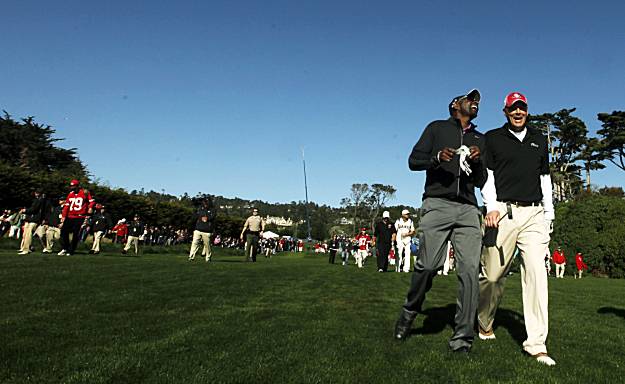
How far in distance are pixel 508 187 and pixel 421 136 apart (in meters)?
0.98

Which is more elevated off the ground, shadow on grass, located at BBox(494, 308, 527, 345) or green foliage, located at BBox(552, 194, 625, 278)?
green foliage, located at BBox(552, 194, 625, 278)

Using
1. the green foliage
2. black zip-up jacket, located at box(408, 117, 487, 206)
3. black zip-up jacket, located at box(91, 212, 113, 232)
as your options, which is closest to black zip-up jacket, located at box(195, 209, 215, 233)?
black zip-up jacket, located at box(91, 212, 113, 232)

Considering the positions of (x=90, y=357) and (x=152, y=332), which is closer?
(x=90, y=357)

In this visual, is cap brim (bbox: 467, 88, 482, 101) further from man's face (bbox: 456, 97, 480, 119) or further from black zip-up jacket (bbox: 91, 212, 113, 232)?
black zip-up jacket (bbox: 91, 212, 113, 232)

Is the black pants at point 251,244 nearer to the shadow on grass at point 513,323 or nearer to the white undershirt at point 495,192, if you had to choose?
the shadow on grass at point 513,323

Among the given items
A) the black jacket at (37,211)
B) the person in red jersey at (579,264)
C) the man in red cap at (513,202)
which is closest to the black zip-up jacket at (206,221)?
the black jacket at (37,211)

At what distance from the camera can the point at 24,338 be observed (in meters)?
3.68

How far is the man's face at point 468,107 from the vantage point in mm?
4621

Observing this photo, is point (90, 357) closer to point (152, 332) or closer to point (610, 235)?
point (152, 332)

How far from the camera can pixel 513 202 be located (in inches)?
178

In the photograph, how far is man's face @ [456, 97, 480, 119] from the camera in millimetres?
4621

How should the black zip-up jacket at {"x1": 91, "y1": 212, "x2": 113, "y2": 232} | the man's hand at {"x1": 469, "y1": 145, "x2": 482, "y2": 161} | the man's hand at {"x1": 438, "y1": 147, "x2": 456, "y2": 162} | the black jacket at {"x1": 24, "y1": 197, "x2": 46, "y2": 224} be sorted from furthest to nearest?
the black zip-up jacket at {"x1": 91, "y1": 212, "x2": 113, "y2": 232}, the black jacket at {"x1": 24, "y1": 197, "x2": 46, "y2": 224}, the man's hand at {"x1": 469, "y1": 145, "x2": 482, "y2": 161}, the man's hand at {"x1": 438, "y1": 147, "x2": 456, "y2": 162}

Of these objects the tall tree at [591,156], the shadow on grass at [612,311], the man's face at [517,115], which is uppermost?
the tall tree at [591,156]

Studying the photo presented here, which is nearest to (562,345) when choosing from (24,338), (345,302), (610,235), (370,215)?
(345,302)
